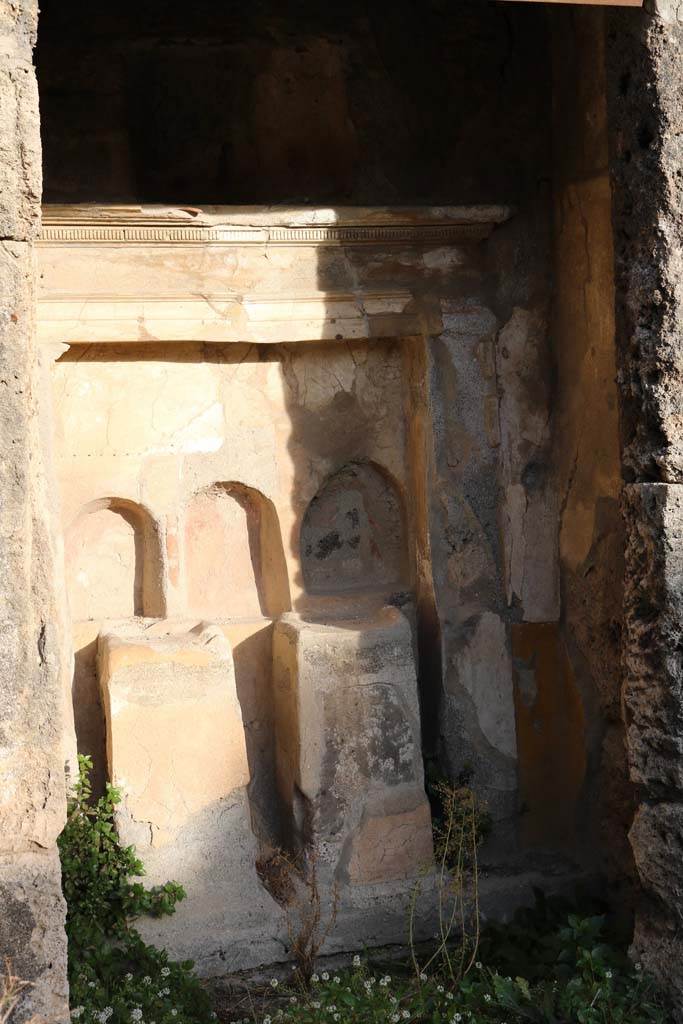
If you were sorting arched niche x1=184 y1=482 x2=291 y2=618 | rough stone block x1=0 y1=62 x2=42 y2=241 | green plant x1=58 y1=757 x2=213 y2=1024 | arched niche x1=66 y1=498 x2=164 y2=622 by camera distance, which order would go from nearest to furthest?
rough stone block x1=0 y1=62 x2=42 y2=241 → green plant x1=58 y1=757 x2=213 y2=1024 → arched niche x1=66 y1=498 x2=164 y2=622 → arched niche x1=184 y1=482 x2=291 y2=618

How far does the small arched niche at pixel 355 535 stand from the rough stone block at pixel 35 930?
1.92m

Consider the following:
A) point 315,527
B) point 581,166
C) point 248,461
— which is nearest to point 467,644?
point 315,527

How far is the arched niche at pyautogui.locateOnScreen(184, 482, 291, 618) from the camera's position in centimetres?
459

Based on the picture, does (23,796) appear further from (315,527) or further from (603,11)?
(603,11)

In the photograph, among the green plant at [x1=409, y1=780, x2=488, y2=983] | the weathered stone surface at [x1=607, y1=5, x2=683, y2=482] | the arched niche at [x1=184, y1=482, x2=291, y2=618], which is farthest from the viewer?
the arched niche at [x1=184, y1=482, x2=291, y2=618]

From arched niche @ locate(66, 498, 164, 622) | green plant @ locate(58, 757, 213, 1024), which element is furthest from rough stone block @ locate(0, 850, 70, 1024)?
arched niche @ locate(66, 498, 164, 622)

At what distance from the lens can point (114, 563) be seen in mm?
4504

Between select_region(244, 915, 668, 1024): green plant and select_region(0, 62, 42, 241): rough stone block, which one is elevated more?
select_region(0, 62, 42, 241): rough stone block

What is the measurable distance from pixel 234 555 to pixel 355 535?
1.51 ft

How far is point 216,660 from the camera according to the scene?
4223mm

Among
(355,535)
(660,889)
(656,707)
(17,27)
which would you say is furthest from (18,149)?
(660,889)

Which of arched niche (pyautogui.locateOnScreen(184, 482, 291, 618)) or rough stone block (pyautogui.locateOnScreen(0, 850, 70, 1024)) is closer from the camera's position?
rough stone block (pyautogui.locateOnScreen(0, 850, 70, 1024))

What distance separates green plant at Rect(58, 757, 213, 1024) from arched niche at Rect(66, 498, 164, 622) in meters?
0.59

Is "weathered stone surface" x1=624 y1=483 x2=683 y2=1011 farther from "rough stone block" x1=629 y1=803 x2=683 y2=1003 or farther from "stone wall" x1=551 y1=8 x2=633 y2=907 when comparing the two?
"stone wall" x1=551 y1=8 x2=633 y2=907
